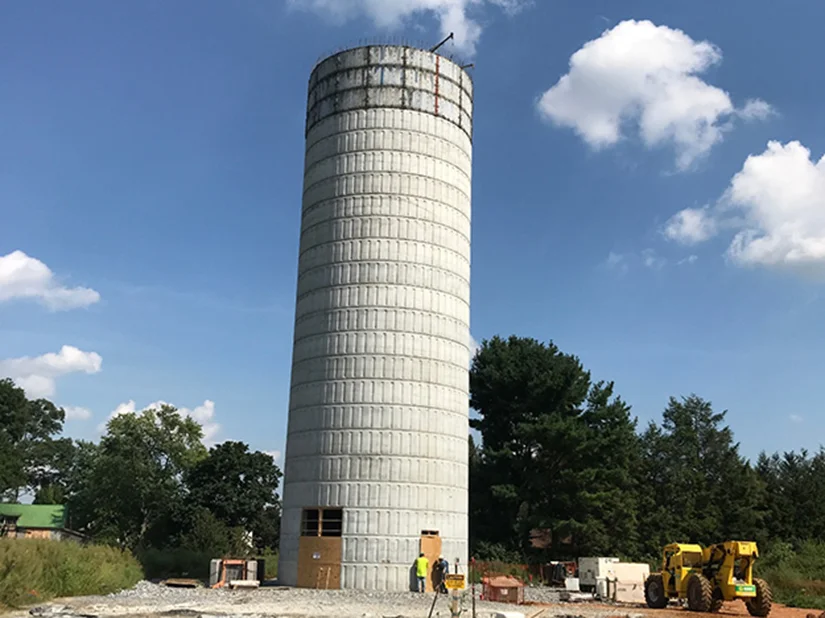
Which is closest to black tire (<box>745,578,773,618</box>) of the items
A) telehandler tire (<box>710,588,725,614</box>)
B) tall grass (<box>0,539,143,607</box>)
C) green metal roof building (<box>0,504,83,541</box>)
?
telehandler tire (<box>710,588,725,614</box>)

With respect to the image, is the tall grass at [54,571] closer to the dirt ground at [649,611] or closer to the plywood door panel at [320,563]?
the plywood door panel at [320,563]

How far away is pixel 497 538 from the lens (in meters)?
52.2

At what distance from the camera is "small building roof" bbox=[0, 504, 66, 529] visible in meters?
76.1

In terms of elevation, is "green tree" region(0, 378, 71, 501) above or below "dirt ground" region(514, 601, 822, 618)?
above

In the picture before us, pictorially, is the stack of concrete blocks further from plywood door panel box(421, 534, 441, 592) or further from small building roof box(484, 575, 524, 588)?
small building roof box(484, 575, 524, 588)

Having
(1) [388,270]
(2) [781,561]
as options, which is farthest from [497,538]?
(1) [388,270]

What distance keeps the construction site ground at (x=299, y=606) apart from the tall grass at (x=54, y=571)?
0.86 meters

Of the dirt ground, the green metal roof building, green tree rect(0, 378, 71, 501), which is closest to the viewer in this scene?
the dirt ground

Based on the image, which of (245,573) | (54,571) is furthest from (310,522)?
(54,571)

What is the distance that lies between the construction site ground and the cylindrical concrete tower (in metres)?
2.93

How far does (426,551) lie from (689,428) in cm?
5337

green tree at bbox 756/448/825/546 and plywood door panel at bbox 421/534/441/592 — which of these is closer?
plywood door panel at bbox 421/534/441/592

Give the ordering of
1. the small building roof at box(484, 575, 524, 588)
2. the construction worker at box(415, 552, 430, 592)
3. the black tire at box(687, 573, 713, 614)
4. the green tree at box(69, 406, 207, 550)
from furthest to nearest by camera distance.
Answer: the green tree at box(69, 406, 207, 550) < the construction worker at box(415, 552, 430, 592) < the small building roof at box(484, 575, 524, 588) < the black tire at box(687, 573, 713, 614)

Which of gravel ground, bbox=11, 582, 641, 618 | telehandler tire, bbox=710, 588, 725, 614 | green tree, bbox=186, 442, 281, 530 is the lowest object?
gravel ground, bbox=11, 582, 641, 618
